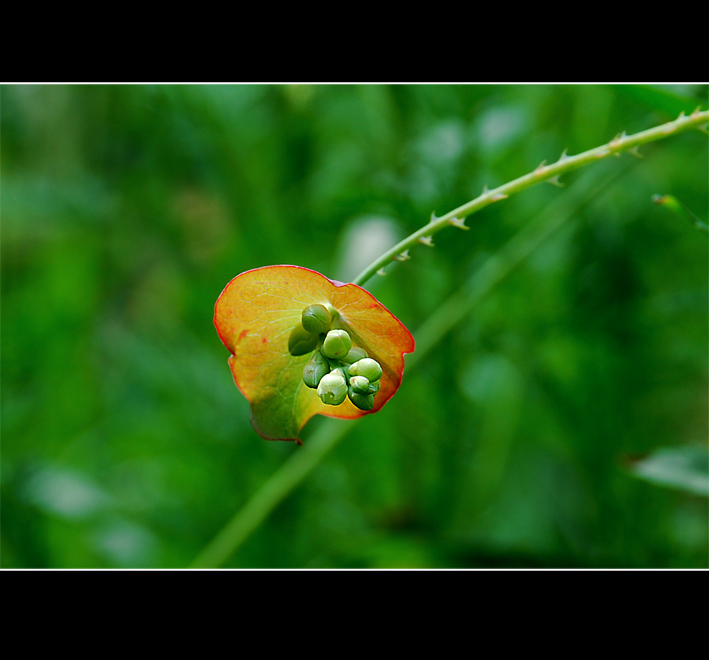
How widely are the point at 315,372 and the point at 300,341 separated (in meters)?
0.04

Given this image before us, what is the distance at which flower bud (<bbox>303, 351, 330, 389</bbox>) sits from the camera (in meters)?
0.27

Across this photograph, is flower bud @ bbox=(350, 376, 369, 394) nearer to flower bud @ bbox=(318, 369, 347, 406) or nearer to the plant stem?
flower bud @ bbox=(318, 369, 347, 406)

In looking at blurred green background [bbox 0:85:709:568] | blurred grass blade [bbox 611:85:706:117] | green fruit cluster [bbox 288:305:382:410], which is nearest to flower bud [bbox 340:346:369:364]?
green fruit cluster [bbox 288:305:382:410]

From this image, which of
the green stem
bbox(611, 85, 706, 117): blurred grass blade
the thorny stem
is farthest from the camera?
the thorny stem

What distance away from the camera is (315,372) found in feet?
0.89

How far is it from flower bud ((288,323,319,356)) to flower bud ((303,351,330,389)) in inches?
0.9

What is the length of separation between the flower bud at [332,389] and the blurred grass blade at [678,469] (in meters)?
0.39

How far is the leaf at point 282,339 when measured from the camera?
281 mm

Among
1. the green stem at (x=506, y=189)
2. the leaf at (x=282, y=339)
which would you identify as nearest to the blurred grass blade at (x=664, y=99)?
the green stem at (x=506, y=189)

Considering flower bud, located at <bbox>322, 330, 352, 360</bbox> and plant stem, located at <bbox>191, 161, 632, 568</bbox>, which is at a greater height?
plant stem, located at <bbox>191, 161, 632, 568</bbox>

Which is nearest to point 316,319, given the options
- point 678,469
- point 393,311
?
point 678,469

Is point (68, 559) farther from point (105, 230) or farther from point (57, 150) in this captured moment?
point (57, 150)

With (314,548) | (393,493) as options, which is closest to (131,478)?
(314,548)

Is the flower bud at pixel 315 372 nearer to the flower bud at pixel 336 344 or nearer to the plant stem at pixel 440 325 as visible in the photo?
the flower bud at pixel 336 344
